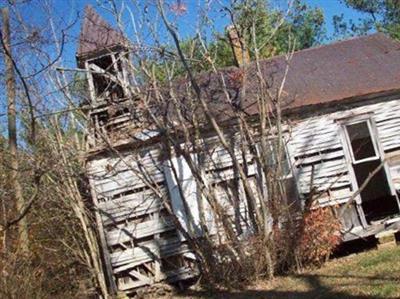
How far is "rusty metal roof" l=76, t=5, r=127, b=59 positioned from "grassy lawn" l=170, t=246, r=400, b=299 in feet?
22.4

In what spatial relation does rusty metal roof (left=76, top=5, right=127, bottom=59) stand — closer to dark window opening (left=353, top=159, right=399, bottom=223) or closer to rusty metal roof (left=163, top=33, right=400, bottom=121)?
rusty metal roof (left=163, top=33, right=400, bottom=121)

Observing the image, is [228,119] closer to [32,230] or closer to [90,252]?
[90,252]

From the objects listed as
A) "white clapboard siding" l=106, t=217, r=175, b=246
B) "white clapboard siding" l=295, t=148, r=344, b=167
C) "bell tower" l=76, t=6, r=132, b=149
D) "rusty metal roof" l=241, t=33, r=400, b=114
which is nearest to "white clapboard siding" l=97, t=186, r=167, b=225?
"white clapboard siding" l=106, t=217, r=175, b=246

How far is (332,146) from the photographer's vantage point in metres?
12.7

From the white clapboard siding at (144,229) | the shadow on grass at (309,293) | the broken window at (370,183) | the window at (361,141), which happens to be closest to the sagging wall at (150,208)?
the white clapboard siding at (144,229)

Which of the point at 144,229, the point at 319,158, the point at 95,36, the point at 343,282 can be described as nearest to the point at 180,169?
the point at 144,229

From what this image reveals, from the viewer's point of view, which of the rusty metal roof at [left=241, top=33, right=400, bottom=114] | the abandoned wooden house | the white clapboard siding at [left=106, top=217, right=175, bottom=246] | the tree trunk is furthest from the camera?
the rusty metal roof at [left=241, top=33, right=400, bottom=114]

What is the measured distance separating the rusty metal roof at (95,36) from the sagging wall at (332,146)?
5381 millimetres

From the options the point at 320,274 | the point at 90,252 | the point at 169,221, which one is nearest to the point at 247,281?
the point at 320,274

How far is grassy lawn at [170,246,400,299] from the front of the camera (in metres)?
8.12

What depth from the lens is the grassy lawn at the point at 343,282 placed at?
8.12 meters

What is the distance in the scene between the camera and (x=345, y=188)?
1262 centimetres

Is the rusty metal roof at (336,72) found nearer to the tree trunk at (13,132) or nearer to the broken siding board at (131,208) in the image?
the broken siding board at (131,208)

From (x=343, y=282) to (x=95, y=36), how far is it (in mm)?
9301
